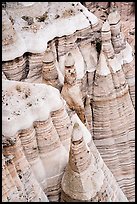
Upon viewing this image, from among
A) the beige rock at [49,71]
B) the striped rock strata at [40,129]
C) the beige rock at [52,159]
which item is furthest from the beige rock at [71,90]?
the beige rock at [52,159]

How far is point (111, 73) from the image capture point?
17094 millimetres

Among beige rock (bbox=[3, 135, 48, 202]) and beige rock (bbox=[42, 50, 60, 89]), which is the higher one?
beige rock (bbox=[42, 50, 60, 89])

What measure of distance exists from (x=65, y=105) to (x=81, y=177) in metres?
2.45

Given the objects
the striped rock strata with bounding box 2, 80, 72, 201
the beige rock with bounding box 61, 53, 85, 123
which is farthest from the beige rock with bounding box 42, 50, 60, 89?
the striped rock strata with bounding box 2, 80, 72, 201

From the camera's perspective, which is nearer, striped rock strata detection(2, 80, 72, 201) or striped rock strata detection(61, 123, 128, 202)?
striped rock strata detection(61, 123, 128, 202)

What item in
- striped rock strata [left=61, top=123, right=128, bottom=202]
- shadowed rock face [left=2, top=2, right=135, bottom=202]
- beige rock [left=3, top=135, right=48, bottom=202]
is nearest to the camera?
beige rock [left=3, top=135, right=48, bottom=202]

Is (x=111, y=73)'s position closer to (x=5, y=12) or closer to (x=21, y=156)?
(x=5, y=12)

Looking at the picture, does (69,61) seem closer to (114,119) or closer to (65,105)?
(65,105)

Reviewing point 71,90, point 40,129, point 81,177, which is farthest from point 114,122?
point 81,177

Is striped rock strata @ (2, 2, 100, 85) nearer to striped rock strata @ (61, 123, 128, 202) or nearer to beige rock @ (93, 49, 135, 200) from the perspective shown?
beige rock @ (93, 49, 135, 200)

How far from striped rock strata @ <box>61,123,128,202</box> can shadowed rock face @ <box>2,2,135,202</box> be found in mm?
21

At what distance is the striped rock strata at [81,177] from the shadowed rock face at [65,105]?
2 cm

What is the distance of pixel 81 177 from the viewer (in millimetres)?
12406

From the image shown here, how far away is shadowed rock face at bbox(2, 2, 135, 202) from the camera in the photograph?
12.4m
